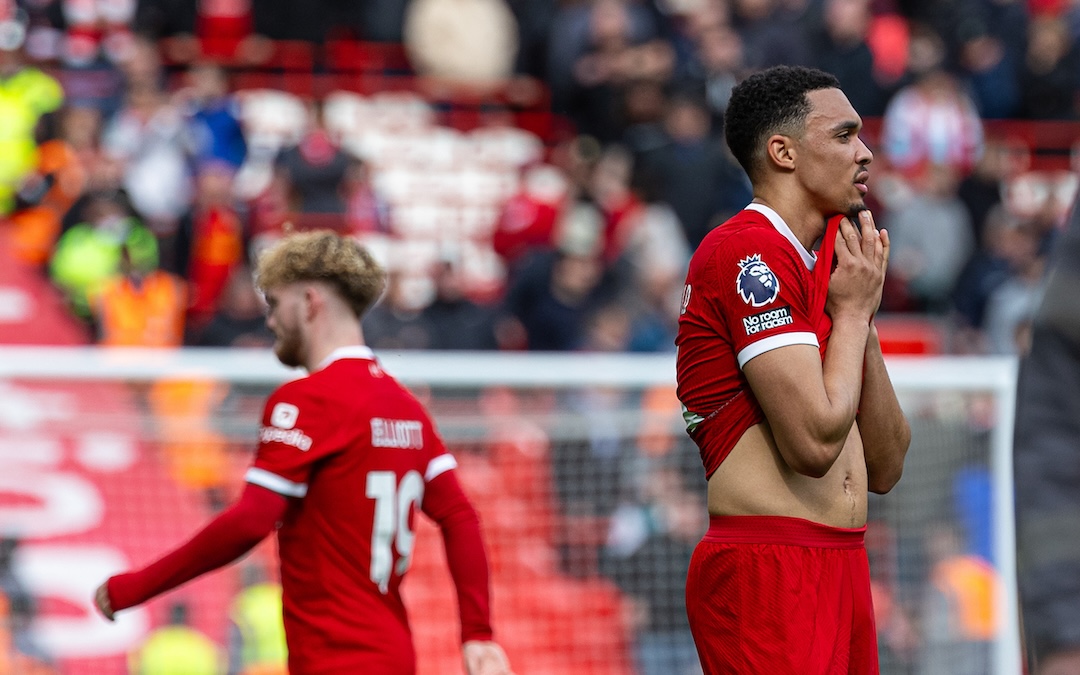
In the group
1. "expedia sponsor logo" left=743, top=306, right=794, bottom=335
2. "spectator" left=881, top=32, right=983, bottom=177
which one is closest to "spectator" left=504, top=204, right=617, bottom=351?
"spectator" left=881, top=32, right=983, bottom=177

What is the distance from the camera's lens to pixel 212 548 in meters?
3.98

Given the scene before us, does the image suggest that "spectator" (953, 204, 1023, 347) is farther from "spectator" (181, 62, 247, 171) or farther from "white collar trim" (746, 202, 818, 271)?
"white collar trim" (746, 202, 818, 271)

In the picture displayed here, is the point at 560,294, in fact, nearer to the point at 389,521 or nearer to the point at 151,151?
the point at 151,151

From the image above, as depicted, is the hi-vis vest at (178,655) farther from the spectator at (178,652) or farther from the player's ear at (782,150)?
the player's ear at (782,150)

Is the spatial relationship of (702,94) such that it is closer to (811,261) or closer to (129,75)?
(129,75)

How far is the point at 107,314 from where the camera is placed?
33.3 ft

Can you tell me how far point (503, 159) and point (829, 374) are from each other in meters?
10.5

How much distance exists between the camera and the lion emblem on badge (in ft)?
10.3

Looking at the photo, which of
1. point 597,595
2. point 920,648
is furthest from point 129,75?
point 920,648

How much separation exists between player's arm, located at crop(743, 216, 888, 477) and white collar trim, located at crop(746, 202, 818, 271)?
95mm

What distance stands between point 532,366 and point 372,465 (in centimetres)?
273

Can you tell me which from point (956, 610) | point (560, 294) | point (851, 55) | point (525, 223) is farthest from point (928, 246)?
point (956, 610)

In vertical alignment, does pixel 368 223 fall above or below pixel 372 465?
above

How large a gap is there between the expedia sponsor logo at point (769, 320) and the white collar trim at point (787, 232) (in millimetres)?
193
